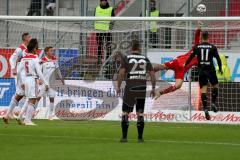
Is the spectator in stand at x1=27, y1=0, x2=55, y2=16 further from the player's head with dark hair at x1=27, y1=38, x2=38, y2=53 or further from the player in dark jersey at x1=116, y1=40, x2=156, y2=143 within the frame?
the player in dark jersey at x1=116, y1=40, x2=156, y2=143

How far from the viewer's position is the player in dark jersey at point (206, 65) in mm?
21922

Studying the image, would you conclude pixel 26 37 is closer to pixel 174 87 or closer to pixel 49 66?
pixel 49 66

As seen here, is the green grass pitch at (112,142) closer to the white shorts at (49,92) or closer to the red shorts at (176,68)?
the white shorts at (49,92)

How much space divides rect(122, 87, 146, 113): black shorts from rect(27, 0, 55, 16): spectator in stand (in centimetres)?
1342

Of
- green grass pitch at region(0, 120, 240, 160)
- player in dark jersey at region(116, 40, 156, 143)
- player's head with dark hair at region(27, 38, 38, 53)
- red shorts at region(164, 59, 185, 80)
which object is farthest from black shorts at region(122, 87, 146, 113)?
red shorts at region(164, 59, 185, 80)

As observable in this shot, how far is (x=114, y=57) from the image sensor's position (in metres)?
24.4

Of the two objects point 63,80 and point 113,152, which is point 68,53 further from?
point 113,152

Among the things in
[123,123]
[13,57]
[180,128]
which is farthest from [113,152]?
[13,57]

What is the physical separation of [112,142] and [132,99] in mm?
1064

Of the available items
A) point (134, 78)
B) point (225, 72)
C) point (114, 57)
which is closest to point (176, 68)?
point (114, 57)

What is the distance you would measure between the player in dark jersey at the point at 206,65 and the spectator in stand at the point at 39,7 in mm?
9455

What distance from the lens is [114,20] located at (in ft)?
75.5

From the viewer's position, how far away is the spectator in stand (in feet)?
99.6

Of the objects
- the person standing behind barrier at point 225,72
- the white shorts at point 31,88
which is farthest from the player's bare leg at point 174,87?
the white shorts at point 31,88
